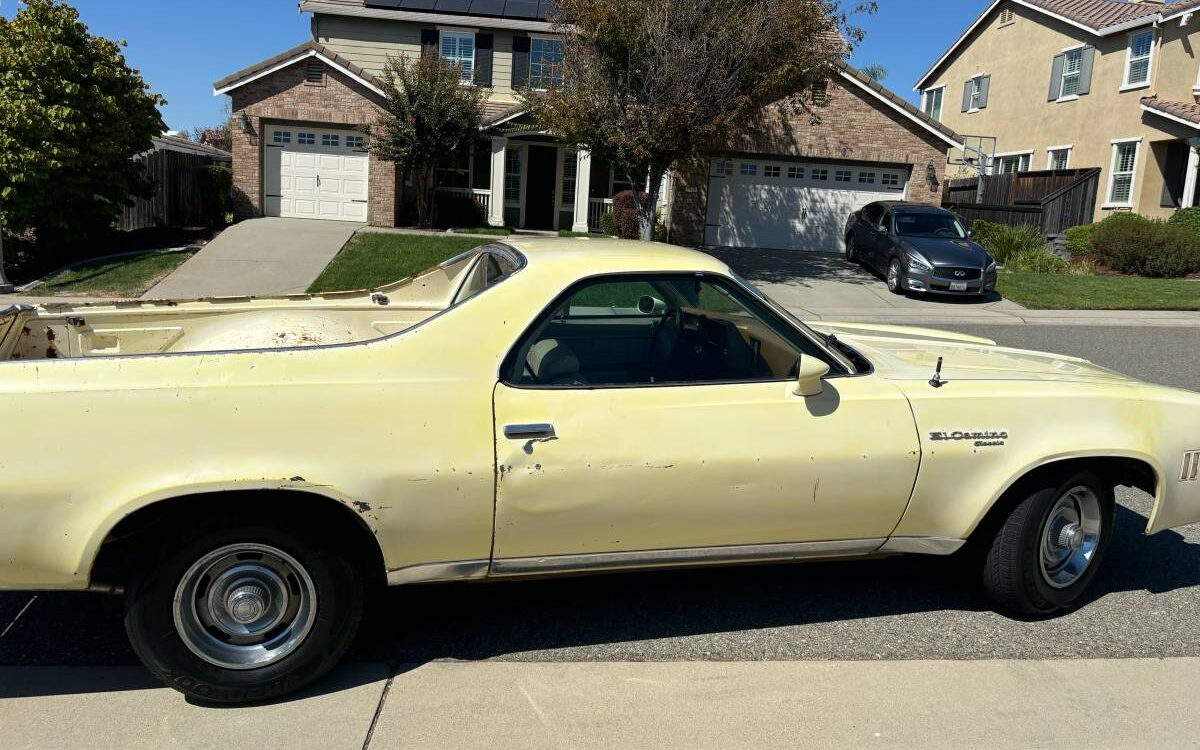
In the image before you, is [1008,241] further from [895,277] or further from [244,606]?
[244,606]

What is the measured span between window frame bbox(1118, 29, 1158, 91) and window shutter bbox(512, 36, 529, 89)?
16.1m

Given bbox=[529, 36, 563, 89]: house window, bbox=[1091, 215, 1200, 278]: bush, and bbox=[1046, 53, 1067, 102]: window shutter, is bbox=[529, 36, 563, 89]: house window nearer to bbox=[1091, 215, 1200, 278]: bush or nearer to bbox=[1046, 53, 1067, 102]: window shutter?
bbox=[1091, 215, 1200, 278]: bush

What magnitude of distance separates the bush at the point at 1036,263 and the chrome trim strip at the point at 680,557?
732 inches

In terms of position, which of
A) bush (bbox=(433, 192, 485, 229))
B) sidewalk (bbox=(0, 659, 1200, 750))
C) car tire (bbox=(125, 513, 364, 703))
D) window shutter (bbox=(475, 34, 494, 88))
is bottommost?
sidewalk (bbox=(0, 659, 1200, 750))

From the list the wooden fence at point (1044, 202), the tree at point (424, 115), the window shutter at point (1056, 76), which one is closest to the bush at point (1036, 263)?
the wooden fence at point (1044, 202)

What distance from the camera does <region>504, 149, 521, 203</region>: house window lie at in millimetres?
25438

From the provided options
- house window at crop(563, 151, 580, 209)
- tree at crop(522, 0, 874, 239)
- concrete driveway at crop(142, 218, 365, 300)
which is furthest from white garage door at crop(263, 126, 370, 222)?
tree at crop(522, 0, 874, 239)

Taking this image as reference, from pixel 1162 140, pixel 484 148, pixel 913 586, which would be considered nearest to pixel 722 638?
pixel 913 586

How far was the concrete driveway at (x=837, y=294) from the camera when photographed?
15.6 m

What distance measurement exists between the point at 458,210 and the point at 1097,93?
18.3 meters

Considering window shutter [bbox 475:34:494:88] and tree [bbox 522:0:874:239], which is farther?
window shutter [bbox 475:34:494:88]

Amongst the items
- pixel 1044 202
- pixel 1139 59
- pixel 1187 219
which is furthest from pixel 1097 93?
pixel 1187 219

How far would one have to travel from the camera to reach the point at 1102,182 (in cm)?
2612

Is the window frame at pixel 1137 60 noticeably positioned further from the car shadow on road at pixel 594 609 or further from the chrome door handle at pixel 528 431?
the chrome door handle at pixel 528 431
